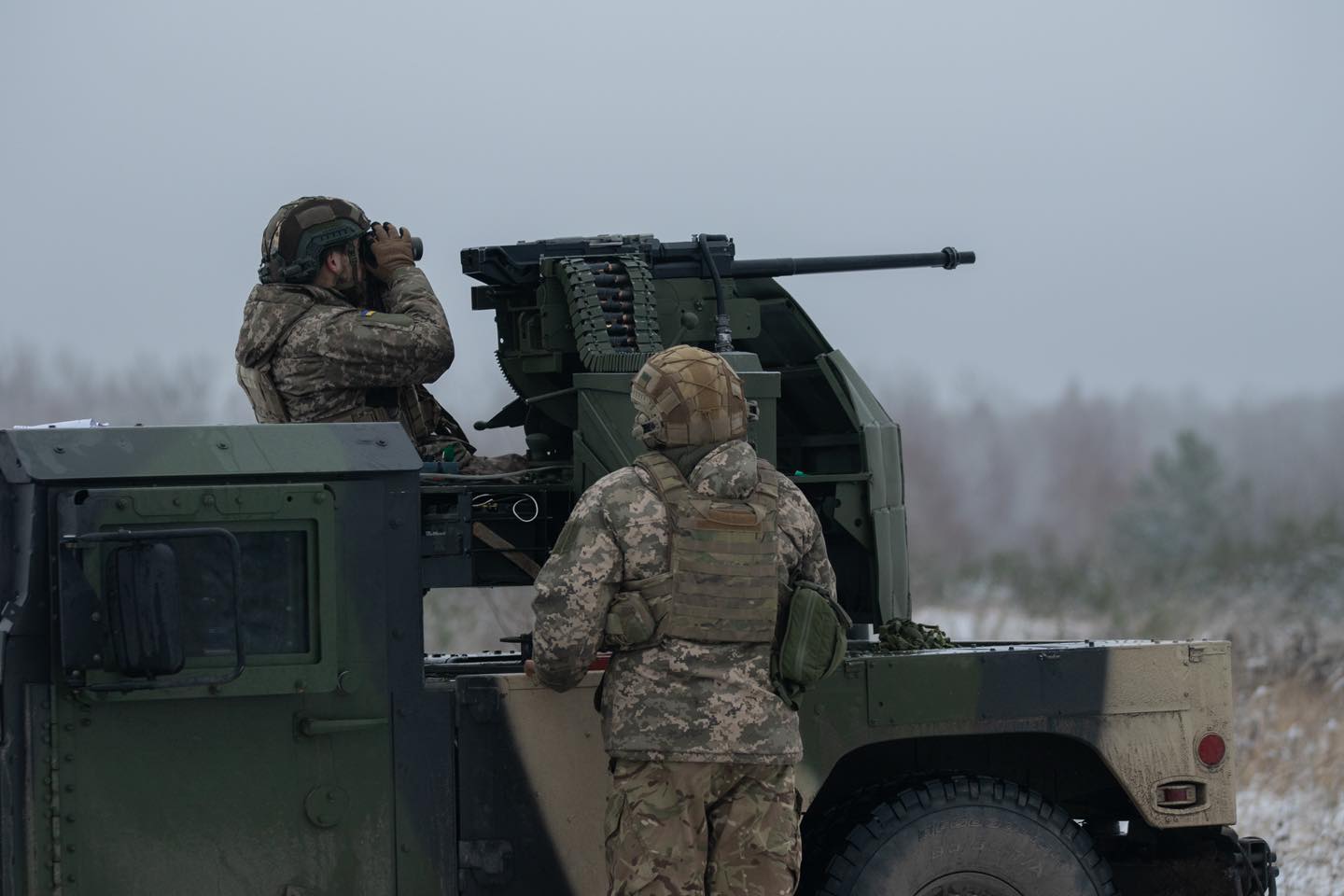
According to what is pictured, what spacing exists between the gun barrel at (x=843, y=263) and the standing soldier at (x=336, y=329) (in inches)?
40.7

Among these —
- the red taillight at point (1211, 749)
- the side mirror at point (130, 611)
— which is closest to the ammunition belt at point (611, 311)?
the side mirror at point (130, 611)

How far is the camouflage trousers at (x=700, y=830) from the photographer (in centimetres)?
416

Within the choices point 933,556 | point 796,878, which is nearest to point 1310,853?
point 796,878

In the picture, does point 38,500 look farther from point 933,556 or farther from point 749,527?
point 933,556

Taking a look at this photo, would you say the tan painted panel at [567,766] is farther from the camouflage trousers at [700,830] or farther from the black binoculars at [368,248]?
the black binoculars at [368,248]

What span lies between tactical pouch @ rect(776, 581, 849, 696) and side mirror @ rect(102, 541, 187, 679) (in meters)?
1.42

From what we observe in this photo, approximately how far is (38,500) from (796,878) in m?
1.99

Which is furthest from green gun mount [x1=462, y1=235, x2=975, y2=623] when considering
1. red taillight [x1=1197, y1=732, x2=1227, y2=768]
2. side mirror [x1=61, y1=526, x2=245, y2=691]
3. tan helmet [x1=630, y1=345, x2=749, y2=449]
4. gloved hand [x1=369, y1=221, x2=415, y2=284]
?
side mirror [x1=61, y1=526, x2=245, y2=691]

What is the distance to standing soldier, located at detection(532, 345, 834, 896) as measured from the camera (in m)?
4.18

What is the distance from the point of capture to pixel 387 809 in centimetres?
433

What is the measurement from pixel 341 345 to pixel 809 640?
1718mm

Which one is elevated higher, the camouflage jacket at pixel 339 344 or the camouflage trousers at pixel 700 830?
the camouflage jacket at pixel 339 344

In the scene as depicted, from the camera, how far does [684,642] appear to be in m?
4.23

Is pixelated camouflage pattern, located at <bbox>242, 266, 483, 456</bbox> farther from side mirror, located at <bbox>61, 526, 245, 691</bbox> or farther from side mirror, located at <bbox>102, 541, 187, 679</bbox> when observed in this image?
side mirror, located at <bbox>102, 541, 187, 679</bbox>
